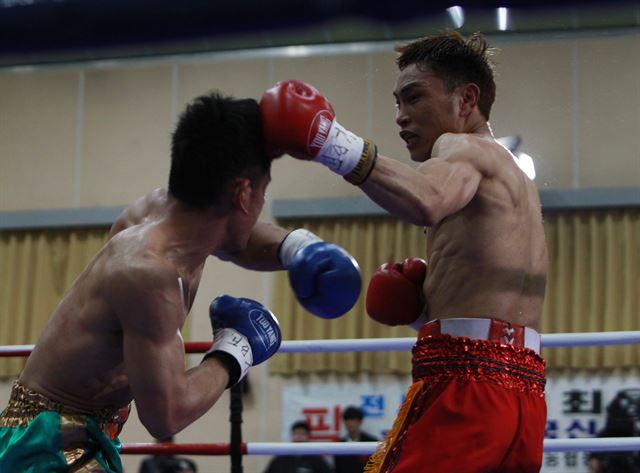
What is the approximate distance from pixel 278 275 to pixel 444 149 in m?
4.65

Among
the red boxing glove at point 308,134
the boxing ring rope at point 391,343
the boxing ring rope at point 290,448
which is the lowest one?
the boxing ring rope at point 290,448

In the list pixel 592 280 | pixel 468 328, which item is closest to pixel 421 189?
pixel 468 328

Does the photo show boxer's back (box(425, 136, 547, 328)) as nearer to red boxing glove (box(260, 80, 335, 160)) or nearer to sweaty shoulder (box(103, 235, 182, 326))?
red boxing glove (box(260, 80, 335, 160))

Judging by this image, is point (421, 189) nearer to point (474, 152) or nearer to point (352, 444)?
point (474, 152)

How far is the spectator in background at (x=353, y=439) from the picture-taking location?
15.2 ft

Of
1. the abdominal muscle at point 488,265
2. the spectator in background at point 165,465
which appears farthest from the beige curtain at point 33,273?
the abdominal muscle at point 488,265

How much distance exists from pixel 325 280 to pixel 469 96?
28.4 inches

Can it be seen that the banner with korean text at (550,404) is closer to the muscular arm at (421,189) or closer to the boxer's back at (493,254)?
the boxer's back at (493,254)

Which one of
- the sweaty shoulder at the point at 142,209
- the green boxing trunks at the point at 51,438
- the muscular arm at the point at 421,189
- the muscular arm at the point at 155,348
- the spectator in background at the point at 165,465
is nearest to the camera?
the muscular arm at the point at 155,348

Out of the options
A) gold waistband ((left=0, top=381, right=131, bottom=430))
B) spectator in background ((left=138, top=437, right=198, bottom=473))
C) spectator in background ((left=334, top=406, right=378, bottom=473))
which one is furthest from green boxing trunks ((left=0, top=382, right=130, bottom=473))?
spectator in background ((left=138, top=437, right=198, bottom=473))

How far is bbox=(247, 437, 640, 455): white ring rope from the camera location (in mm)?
2574

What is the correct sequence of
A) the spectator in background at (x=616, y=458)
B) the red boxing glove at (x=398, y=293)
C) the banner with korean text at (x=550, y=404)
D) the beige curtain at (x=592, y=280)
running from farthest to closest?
the beige curtain at (x=592, y=280)
the banner with korean text at (x=550, y=404)
the spectator in background at (x=616, y=458)
the red boxing glove at (x=398, y=293)

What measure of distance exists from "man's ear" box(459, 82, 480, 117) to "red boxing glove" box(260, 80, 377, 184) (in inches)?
18.1

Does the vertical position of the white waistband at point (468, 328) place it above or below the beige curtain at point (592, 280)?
below
